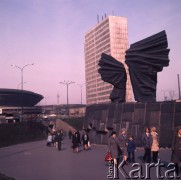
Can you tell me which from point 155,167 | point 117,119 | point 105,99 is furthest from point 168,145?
point 105,99

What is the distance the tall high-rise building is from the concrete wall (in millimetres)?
84706

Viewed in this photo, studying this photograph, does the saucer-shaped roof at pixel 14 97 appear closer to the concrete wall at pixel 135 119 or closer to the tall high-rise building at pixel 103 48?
the tall high-rise building at pixel 103 48

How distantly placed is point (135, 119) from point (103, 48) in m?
102

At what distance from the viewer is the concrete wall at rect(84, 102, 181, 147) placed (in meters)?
18.3

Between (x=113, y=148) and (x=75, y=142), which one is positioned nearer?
(x=113, y=148)

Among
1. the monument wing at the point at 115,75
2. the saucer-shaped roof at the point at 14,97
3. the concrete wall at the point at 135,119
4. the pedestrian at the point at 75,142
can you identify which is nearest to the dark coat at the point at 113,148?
the concrete wall at the point at 135,119

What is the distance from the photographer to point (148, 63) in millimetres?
21469

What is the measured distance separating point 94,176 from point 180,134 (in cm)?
308

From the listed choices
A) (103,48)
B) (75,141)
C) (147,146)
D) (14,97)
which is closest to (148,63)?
(75,141)

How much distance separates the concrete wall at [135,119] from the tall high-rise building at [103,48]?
278 ft

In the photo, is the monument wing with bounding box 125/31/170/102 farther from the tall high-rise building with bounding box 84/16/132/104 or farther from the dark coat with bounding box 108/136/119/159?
the tall high-rise building with bounding box 84/16/132/104

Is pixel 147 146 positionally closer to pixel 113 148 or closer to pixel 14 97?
pixel 113 148

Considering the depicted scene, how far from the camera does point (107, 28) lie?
116 metres

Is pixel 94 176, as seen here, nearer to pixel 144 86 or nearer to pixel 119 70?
pixel 144 86
